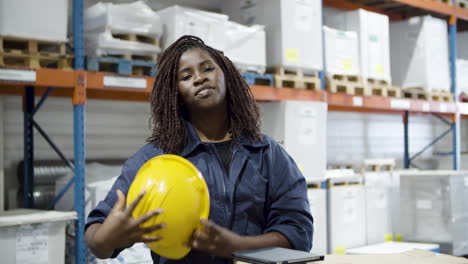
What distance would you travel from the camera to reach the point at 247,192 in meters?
1.83

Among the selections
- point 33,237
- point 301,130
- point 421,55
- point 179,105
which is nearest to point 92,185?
point 33,237

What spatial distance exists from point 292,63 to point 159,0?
2.00m

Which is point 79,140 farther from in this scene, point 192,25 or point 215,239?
point 215,239

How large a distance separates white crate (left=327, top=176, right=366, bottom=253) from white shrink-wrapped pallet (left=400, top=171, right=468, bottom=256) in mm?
682

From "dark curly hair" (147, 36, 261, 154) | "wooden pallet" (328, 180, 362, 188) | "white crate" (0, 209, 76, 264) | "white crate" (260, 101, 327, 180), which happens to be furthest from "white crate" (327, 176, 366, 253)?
"dark curly hair" (147, 36, 261, 154)

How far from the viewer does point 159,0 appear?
257 inches

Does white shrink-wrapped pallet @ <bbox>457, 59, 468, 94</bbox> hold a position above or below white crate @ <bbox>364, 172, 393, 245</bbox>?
above

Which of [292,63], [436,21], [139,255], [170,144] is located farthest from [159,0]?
[170,144]

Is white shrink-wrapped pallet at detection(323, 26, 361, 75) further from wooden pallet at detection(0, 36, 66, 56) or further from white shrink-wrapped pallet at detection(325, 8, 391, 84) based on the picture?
wooden pallet at detection(0, 36, 66, 56)

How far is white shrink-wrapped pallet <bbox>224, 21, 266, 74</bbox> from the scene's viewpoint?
521cm

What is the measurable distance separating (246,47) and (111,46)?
4.81 feet

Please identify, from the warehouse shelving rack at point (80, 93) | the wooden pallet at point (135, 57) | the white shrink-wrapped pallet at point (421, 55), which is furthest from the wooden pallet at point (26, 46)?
the white shrink-wrapped pallet at point (421, 55)

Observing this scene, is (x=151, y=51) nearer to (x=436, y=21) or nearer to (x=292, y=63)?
(x=292, y=63)

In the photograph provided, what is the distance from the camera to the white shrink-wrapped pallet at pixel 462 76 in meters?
8.16
